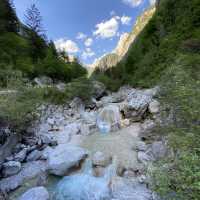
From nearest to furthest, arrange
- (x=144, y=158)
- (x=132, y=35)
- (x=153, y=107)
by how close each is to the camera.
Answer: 1. (x=144, y=158)
2. (x=153, y=107)
3. (x=132, y=35)

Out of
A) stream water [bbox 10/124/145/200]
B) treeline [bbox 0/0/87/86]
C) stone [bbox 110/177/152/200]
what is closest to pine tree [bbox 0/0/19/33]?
treeline [bbox 0/0/87/86]

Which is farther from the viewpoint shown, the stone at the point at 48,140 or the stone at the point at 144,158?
the stone at the point at 48,140

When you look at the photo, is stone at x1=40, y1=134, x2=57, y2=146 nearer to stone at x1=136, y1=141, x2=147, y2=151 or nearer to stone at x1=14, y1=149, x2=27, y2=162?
stone at x1=14, y1=149, x2=27, y2=162

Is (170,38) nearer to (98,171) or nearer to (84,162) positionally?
(84,162)

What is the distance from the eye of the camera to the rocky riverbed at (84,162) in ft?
18.6

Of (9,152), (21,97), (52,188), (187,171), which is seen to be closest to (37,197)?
(52,188)

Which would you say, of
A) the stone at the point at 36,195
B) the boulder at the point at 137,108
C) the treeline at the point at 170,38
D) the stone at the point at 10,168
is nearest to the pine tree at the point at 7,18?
the treeline at the point at 170,38

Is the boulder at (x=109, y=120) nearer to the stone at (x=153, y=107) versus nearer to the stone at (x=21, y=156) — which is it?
the stone at (x=153, y=107)

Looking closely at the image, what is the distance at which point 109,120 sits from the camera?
12648 millimetres

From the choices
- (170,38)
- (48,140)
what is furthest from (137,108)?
(170,38)

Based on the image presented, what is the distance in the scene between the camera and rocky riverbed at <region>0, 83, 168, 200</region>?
223 inches

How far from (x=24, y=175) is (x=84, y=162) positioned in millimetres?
2397

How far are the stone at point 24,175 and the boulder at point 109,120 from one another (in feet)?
17.2

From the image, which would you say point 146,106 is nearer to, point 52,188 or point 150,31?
point 52,188
